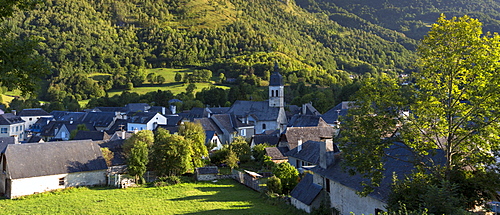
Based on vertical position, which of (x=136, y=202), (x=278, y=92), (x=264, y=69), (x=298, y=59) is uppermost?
A: (x=298, y=59)

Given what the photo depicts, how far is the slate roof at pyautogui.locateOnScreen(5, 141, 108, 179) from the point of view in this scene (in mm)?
30250

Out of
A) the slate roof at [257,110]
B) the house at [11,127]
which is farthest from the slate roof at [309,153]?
the house at [11,127]

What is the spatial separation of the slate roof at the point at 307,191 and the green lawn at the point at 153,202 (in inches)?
33.9

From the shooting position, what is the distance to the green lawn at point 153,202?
946 inches

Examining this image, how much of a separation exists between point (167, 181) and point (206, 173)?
12.1 feet

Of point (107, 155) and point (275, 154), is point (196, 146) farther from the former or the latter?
point (107, 155)

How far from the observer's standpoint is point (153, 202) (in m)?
26.7

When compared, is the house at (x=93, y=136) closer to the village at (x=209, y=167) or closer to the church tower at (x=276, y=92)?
the village at (x=209, y=167)

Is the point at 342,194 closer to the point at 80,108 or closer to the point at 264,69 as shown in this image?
the point at 80,108

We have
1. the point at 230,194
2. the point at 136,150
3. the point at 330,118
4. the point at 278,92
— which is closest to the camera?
the point at 230,194

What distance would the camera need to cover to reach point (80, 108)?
108125mm

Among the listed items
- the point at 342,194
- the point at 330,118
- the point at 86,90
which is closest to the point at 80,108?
the point at 86,90

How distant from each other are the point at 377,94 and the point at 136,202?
19195 mm

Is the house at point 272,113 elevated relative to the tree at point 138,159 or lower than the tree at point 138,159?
elevated
